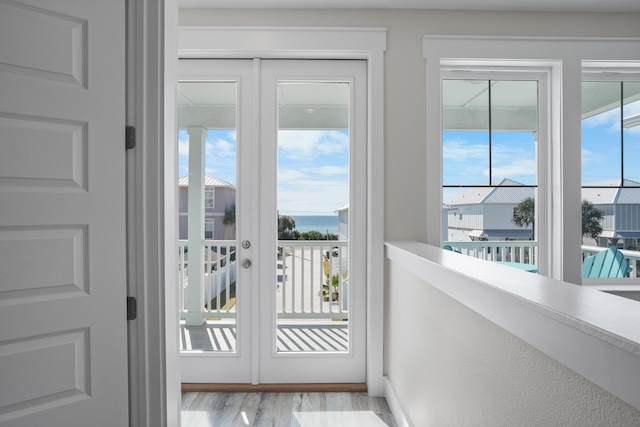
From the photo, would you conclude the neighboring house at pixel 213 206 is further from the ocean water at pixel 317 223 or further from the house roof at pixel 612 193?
Answer: the house roof at pixel 612 193

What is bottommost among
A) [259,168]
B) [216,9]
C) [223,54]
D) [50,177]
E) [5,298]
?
[5,298]

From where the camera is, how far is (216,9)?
2.29m

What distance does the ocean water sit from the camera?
2500mm

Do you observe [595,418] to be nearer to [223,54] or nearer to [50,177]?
[50,177]

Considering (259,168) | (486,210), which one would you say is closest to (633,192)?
(486,210)

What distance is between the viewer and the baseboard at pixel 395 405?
6.18 ft

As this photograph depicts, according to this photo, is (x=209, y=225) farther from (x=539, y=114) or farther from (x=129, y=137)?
(x=539, y=114)

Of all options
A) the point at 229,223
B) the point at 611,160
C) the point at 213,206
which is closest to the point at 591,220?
the point at 611,160

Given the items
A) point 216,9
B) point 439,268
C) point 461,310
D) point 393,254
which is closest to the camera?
point 461,310

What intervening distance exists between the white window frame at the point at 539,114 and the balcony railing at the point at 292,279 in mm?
1354

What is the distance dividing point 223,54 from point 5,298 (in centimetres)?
187

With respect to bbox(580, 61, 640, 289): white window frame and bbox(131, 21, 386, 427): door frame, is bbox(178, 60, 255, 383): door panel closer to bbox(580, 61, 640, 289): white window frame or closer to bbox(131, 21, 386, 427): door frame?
bbox(131, 21, 386, 427): door frame

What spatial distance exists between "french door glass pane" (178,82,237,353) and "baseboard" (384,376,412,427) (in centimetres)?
107

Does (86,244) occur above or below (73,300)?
above
